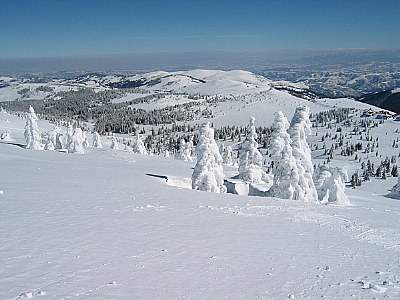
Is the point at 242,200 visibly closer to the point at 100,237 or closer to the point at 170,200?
the point at 170,200

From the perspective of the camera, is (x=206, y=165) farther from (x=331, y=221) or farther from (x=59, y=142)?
(x=59, y=142)

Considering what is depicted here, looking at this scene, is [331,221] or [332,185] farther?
[332,185]

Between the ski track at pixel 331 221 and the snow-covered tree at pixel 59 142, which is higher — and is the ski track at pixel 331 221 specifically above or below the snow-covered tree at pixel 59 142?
above

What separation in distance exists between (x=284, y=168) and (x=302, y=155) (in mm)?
2405

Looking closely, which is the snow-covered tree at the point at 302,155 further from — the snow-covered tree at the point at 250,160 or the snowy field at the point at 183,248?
the snow-covered tree at the point at 250,160

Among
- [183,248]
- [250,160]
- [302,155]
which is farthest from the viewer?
[250,160]

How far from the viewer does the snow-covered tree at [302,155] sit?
36.6 meters

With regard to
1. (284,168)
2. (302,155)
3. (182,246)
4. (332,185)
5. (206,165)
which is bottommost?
(332,185)

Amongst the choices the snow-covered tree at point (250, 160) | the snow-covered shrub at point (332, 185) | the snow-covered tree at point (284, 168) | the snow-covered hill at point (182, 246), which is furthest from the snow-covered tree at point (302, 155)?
the snow-covered tree at point (250, 160)

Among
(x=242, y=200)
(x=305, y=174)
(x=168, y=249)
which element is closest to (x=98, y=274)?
(x=168, y=249)

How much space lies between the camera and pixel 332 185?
40438 millimetres

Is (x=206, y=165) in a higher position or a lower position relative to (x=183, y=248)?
lower

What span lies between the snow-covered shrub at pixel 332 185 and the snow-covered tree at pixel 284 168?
5.81m

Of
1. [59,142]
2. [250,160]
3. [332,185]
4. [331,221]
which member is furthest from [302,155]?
[59,142]
